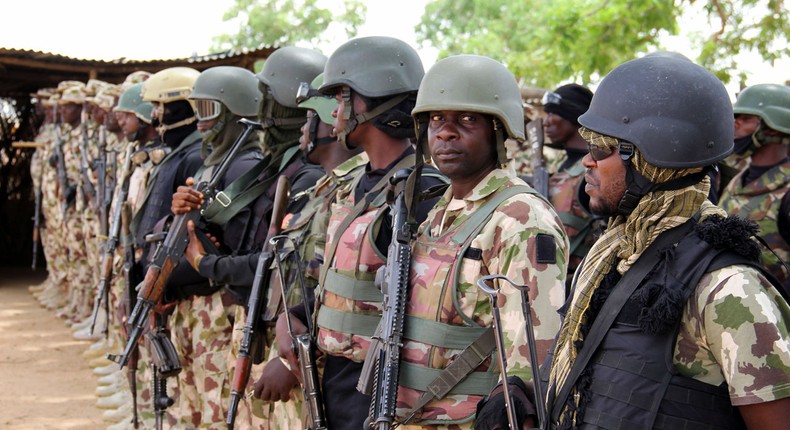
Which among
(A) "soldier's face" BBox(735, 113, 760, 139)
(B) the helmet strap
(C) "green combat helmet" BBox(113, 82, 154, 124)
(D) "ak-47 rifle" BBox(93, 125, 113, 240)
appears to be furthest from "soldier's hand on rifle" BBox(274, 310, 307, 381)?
Result: (D) "ak-47 rifle" BBox(93, 125, 113, 240)

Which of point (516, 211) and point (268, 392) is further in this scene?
point (268, 392)

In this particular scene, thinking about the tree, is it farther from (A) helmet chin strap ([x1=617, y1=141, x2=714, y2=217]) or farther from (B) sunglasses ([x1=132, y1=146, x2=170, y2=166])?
(A) helmet chin strap ([x1=617, y1=141, x2=714, y2=217])

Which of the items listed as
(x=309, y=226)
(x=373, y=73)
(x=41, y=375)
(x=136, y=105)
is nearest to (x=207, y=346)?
(x=309, y=226)

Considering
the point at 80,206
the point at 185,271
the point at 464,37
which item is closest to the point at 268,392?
the point at 185,271

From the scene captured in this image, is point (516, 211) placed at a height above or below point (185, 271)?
above

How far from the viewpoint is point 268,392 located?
13.0ft

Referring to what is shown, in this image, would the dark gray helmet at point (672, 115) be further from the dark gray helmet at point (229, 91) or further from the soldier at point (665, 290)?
the dark gray helmet at point (229, 91)

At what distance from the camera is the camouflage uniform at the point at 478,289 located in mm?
2730

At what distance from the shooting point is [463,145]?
10.2ft

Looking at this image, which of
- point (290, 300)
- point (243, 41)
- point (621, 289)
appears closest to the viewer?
point (621, 289)

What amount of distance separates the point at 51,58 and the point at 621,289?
1398cm

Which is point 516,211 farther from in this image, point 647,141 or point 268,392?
point 268,392

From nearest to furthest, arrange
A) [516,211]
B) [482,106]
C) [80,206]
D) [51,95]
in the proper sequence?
[516,211], [482,106], [80,206], [51,95]

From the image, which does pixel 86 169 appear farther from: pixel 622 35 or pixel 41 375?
pixel 622 35
